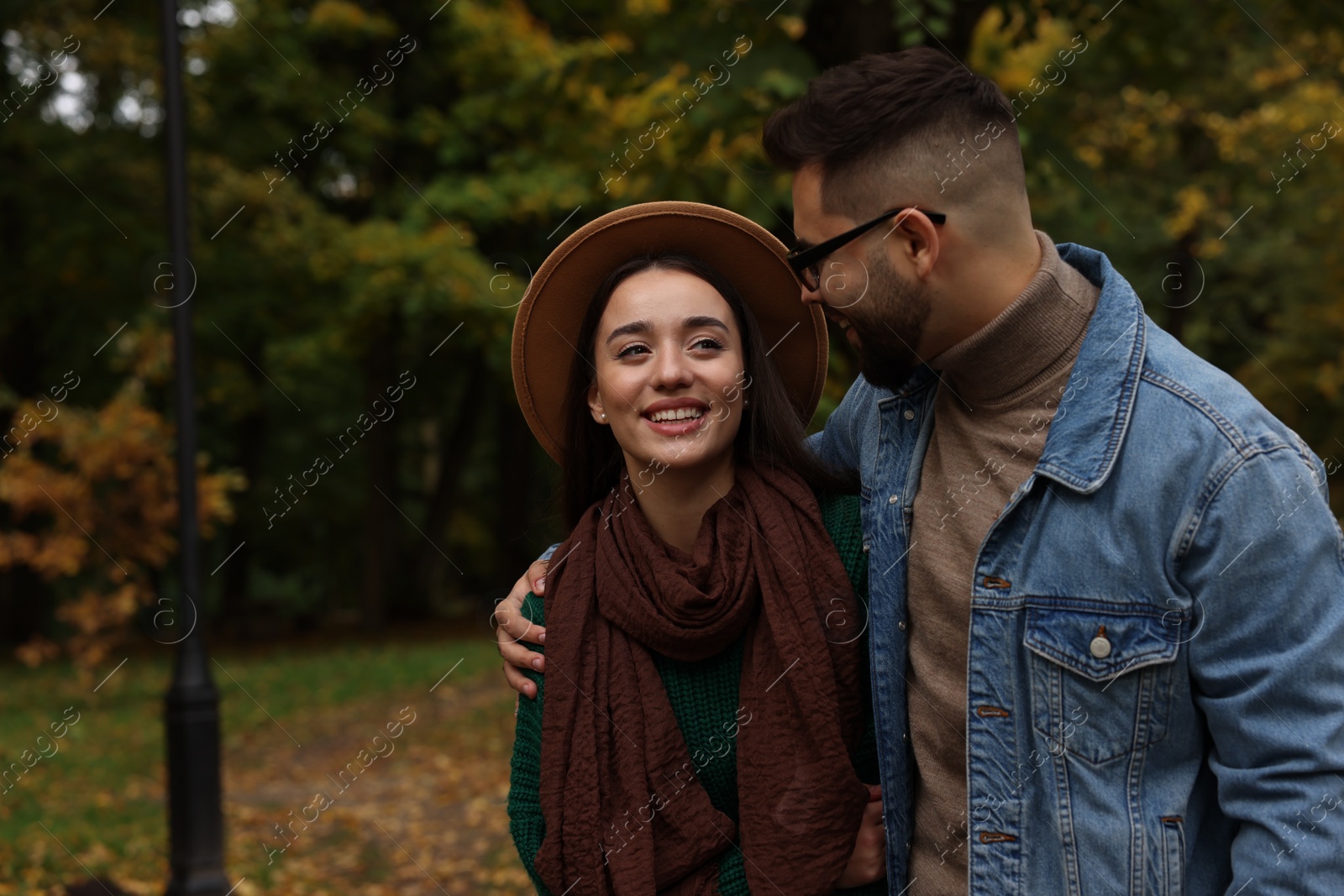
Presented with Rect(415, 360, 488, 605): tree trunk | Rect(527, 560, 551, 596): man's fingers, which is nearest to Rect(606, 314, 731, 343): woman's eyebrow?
Rect(527, 560, 551, 596): man's fingers

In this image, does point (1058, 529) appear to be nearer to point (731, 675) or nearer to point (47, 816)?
point (731, 675)

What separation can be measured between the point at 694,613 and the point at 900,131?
981 mm

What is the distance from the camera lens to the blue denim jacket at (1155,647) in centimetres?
178

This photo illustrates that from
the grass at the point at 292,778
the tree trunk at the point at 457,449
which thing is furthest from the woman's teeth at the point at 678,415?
the tree trunk at the point at 457,449

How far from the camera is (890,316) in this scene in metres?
2.19

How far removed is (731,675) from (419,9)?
17070 millimetres

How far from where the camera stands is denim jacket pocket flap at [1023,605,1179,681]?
188 cm

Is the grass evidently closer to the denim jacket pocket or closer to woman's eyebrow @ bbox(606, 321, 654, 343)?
woman's eyebrow @ bbox(606, 321, 654, 343)

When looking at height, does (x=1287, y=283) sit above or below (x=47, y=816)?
above

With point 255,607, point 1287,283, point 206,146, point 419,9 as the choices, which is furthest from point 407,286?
point 1287,283

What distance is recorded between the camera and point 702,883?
7.89 feet

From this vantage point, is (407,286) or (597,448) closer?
(597,448)

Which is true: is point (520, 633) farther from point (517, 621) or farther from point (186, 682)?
Answer: point (186, 682)

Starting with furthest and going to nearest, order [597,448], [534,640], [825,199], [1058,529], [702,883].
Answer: [597,448] < [534,640] < [702,883] < [825,199] < [1058,529]
